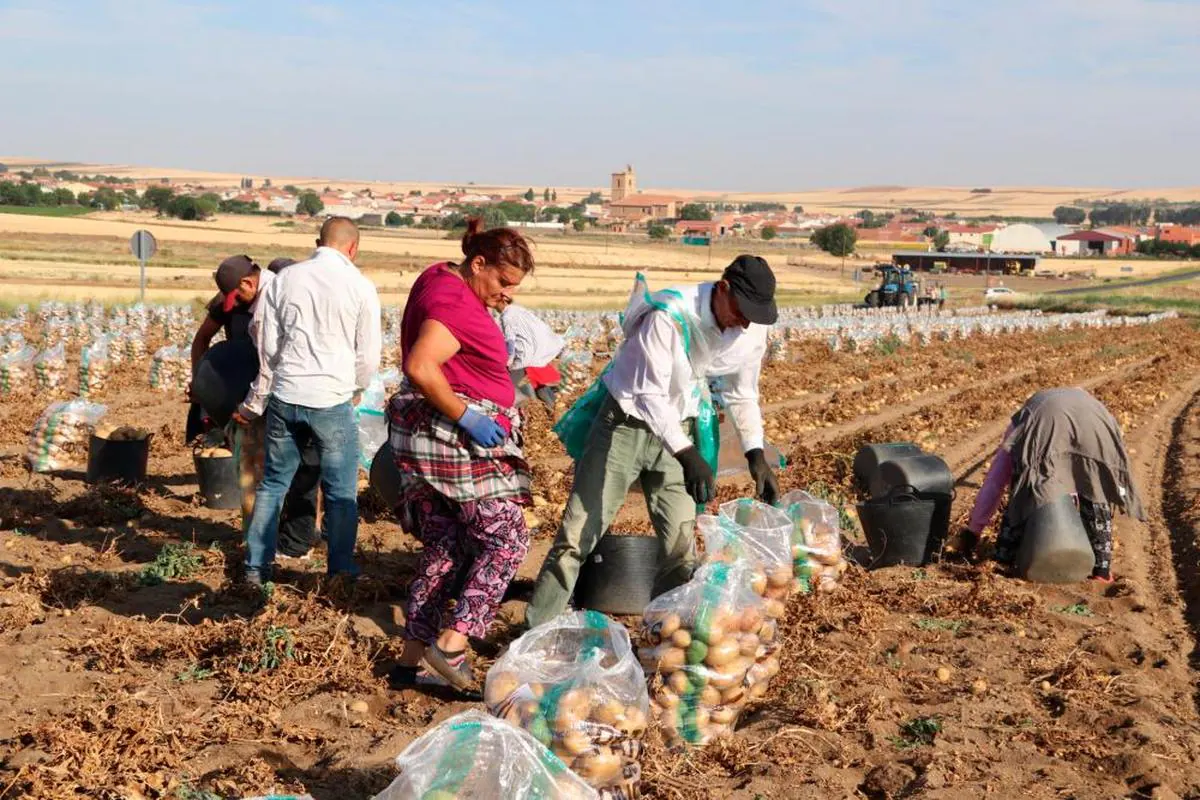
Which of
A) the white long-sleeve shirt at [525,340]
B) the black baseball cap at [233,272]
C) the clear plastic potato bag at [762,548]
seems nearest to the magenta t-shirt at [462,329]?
the clear plastic potato bag at [762,548]

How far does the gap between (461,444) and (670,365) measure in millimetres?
867

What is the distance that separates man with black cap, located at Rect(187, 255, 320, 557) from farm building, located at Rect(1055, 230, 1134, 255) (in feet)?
382

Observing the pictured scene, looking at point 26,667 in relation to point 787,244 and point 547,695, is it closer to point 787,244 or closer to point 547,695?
point 547,695

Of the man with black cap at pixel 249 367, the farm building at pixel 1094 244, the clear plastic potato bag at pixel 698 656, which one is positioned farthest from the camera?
the farm building at pixel 1094 244

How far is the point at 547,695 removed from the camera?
3.40m

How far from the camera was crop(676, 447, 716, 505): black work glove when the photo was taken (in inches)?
174

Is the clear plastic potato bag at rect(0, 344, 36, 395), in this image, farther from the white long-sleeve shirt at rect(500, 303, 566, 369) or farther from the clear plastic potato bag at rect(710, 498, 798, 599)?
the clear plastic potato bag at rect(710, 498, 798, 599)

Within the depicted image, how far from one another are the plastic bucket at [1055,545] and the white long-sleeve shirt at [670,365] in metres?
2.42

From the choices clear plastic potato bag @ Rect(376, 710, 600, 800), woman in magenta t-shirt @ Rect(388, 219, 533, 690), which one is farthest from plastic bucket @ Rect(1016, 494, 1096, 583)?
clear plastic potato bag @ Rect(376, 710, 600, 800)

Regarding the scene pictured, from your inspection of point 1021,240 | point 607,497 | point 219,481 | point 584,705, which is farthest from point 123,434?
point 1021,240

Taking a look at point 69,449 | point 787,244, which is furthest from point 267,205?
point 69,449

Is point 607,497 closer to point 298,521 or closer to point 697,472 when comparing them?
point 697,472

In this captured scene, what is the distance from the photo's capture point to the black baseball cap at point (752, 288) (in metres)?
4.42

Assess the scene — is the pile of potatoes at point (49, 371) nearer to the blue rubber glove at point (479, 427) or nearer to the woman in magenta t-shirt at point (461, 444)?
the woman in magenta t-shirt at point (461, 444)
